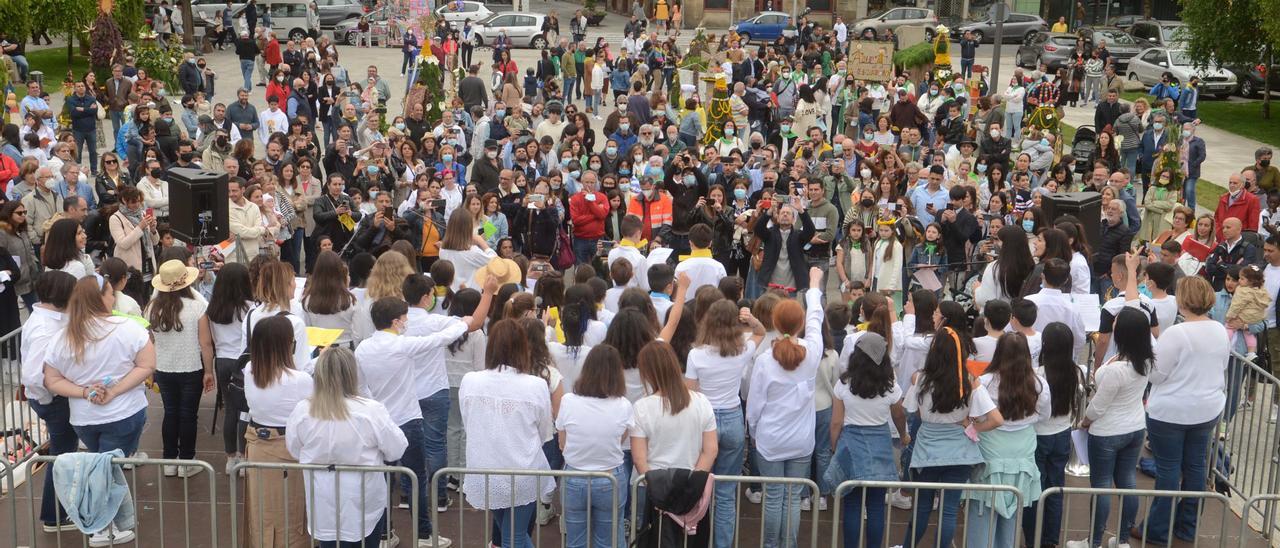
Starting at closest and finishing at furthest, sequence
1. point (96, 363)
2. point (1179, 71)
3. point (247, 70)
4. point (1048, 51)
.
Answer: point (96, 363), point (247, 70), point (1179, 71), point (1048, 51)

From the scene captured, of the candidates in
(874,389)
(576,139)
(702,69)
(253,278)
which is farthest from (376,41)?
(874,389)

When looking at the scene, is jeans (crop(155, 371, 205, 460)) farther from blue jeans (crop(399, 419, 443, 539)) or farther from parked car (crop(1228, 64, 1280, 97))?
parked car (crop(1228, 64, 1280, 97))

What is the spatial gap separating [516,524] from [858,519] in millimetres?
1788

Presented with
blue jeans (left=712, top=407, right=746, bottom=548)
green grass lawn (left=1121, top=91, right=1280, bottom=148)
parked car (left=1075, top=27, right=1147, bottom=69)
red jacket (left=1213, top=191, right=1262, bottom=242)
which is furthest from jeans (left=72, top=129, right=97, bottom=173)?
parked car (left=1075, top=27, right=1147, bottom=69)

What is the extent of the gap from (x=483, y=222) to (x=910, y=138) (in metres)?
7.00

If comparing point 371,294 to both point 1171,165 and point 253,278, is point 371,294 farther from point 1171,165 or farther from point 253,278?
point 1171,165

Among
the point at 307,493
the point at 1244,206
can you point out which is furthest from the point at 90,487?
the point at 1244,206

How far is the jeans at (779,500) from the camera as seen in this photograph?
6801 mm

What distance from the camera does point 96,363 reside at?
6.74 metres

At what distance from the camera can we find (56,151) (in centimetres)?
1351

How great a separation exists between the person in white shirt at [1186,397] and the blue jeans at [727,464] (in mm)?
2300

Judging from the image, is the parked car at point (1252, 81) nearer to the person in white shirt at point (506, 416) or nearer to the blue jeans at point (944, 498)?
the blue jeans at point (944, 498)

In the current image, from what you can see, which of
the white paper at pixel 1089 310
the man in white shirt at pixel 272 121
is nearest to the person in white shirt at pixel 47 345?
the white paper at pixel 1089 310

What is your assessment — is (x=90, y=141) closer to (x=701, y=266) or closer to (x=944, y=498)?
(x=701, y=266)
